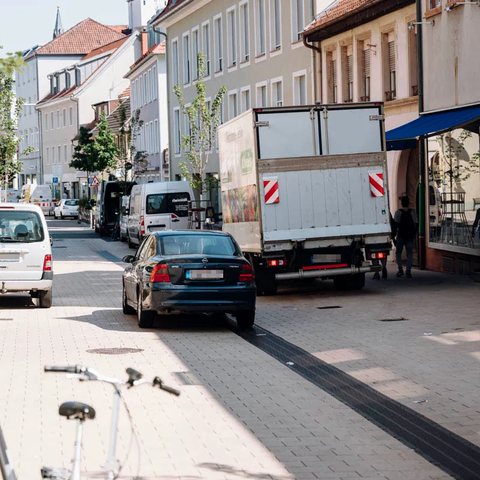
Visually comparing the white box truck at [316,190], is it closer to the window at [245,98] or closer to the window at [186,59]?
the window at [245,98]

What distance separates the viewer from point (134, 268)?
55.0 feet

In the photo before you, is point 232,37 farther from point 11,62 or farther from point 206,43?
point 11,62

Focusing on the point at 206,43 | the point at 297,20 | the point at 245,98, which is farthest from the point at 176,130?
the point at 297,20

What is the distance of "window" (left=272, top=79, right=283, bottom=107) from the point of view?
129ft

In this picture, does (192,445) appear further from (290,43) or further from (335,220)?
(290,43)

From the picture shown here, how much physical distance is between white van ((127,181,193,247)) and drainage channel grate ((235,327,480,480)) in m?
23.5

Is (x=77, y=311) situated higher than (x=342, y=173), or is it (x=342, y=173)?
(x=342, y=173)

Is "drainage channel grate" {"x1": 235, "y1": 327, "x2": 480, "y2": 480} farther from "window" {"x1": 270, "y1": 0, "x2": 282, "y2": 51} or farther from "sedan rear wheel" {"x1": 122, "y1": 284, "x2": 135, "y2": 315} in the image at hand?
"window" {"x1": 270, "y1": 0, "x2": 282, "y2": 51}

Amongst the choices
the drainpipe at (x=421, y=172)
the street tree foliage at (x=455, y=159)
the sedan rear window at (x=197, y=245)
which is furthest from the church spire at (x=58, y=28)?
the sedan rear window at (x=197, y=245)

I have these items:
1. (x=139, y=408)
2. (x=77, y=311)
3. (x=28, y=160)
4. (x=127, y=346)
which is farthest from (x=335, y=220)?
(x=28, y=160)

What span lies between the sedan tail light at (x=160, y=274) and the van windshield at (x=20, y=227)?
12.6 feet

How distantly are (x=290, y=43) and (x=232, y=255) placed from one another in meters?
23.3

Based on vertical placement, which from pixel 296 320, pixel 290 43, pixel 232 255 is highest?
pixel 290 43

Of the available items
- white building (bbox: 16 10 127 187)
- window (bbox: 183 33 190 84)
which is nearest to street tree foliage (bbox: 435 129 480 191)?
window (bbox: 183 33 190 84)
